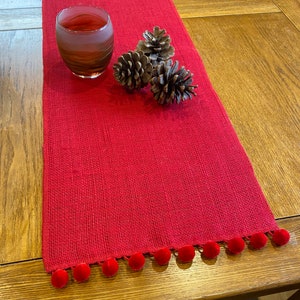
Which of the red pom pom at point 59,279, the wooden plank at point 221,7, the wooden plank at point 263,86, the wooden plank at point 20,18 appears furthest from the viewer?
the wooden plank at point 221,7

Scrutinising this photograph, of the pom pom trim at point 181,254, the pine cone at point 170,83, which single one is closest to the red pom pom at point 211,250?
the pom pom trim at point 181,254

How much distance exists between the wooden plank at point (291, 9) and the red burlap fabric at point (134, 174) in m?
0.37

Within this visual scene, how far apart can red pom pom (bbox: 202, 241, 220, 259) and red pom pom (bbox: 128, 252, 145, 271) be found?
83mm

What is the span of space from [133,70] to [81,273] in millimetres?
351

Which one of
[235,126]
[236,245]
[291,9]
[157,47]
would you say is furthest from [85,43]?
[291,9]

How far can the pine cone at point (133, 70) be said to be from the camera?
0.64 metres

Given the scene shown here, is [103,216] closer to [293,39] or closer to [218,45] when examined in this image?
Answer: [218,45]

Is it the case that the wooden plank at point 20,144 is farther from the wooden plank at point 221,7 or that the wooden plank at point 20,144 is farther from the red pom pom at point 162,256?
the wooden plank at point 221,7

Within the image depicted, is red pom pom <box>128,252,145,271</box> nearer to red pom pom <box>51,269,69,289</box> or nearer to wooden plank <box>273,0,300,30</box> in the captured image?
red pom pom <box>51,269,69,289</box>

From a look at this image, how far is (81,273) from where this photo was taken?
0.45 m

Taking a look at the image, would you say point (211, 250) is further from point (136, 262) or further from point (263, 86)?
point (263, 86)

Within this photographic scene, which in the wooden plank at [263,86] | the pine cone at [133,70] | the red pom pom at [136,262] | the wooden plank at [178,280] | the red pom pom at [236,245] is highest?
the pine cone at [133,70]

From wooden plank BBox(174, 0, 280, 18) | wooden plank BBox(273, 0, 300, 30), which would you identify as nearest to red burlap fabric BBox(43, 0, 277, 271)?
wooden plank BBox(174, 0, 280, 18)

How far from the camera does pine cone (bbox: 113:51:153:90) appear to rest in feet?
2.09
